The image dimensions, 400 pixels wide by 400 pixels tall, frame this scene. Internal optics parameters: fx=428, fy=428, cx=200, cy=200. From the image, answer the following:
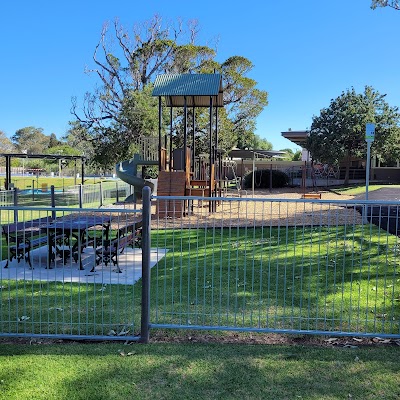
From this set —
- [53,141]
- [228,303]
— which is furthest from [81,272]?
[53,141]

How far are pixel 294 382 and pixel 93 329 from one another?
7.47 feet

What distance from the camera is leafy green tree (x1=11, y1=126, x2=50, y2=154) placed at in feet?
330

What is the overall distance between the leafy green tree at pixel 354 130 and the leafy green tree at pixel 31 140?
8298 centimetres

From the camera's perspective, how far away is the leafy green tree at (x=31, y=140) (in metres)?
101

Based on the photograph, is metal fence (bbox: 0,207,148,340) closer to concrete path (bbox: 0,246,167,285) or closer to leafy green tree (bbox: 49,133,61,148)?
concrete path (bbox: 0,246,167,285)

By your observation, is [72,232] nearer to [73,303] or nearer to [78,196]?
[73,303]

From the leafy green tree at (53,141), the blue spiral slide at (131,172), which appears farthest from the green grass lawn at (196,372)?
the leafy green tree at (53,141)

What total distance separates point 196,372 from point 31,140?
10869 cm

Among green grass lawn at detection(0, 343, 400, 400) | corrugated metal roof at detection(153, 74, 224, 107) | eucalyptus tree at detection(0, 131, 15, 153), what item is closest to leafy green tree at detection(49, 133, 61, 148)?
eucalyptus tree at detection(0, 131, 15, 153)

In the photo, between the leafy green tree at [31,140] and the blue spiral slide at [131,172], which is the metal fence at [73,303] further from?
the leafy green tree at [31,140]

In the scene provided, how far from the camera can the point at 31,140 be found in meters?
103

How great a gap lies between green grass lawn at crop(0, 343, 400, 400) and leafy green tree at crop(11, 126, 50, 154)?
10354cm

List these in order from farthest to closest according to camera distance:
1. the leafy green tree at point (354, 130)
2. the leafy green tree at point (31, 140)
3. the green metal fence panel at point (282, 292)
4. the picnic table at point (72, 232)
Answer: the leafy green tree at point (31, 140) < the leafy green tree at point (354, 130) < the picnic table at point (72, 232) < the green metal fence panel at point (282, 292)

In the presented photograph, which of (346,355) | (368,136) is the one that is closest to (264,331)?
(346,355)
